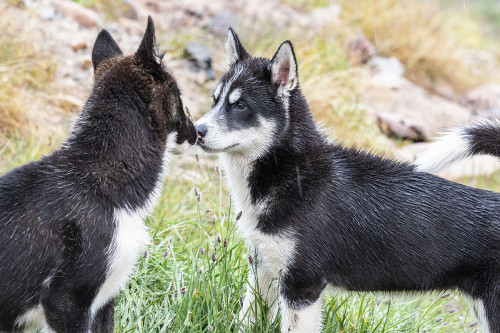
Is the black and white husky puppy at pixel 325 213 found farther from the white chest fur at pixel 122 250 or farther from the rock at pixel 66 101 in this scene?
the rock at pixel 66 101

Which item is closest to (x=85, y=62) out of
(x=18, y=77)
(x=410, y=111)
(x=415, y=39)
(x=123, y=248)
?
(x=18, y=77)

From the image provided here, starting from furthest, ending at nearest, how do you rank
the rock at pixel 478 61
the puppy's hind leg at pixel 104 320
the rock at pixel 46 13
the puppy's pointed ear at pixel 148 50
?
the rock at pixel 478 61 < the rock at pixel 46 13 < the puppy's hind leg at pixel 104 320 < the puppy's pointed ear at pixel 148 50

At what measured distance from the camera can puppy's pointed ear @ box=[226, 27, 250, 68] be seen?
4.71m

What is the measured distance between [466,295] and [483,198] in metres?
0.64

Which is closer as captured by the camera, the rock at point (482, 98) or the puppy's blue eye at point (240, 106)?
the puppy's blue eye at point (240, 106)

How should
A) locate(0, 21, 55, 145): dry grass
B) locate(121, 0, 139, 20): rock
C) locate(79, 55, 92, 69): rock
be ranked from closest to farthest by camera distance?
locate(0, 21, 55, 145): dry grass → locate(79, 55, 92, 69): rock → locate(121, 0, 139, 20): rock

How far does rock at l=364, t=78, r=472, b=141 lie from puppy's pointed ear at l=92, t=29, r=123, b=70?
622 cm

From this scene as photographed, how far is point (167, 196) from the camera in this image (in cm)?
607

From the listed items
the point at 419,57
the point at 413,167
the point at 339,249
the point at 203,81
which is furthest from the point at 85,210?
the point at 419,57

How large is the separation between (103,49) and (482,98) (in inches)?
383

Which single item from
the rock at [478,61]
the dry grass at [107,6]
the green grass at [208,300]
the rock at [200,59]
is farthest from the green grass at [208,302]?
the rock at [478,61]

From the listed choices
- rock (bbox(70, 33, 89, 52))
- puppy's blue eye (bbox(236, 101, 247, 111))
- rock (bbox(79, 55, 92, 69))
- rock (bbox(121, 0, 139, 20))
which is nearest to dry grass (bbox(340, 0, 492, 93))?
rock (bbox(121, 0, 139, 20))

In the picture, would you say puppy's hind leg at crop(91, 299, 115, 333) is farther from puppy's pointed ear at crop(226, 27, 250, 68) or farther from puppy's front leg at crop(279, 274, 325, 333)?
puppy's pointed ear at crop(226, 27, 250, 68)

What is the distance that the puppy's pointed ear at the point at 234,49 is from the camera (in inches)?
186
